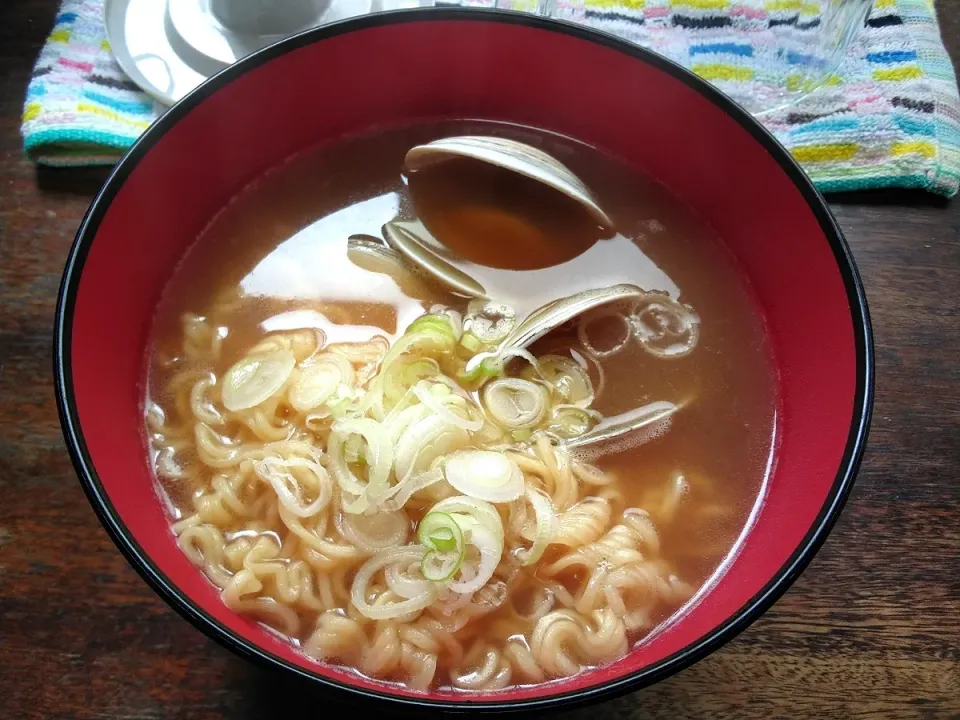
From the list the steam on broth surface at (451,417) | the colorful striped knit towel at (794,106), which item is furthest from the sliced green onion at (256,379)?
the colorful striped knit towel at (794,106)

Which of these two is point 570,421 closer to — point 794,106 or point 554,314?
point 554,314

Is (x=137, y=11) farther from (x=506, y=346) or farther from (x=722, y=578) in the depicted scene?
(x=722, y=578)

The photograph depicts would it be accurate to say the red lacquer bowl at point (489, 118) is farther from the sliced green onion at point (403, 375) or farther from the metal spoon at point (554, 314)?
the sliced green onion at point (403, 375)

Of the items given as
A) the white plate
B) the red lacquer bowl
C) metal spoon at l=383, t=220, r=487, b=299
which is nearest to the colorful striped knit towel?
the white plate

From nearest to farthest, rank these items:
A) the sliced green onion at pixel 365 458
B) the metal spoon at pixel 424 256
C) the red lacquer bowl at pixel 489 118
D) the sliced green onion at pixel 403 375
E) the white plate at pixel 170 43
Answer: the red lacquer bowl at pixel 489 118 < the sliced green onion at pixel 365 458 < the sliced green onion at pixel 403 375 < the metal spoon at pixel 424 256 < the white plate at pixel 170 43

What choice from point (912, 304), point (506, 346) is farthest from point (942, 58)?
point (506, 346)

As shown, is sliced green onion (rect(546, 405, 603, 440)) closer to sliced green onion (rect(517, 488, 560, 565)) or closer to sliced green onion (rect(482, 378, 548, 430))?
sliced green onion (rect(482, 378, 548, 430))

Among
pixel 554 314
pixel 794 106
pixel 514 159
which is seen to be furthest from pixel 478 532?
pixel 794 106
